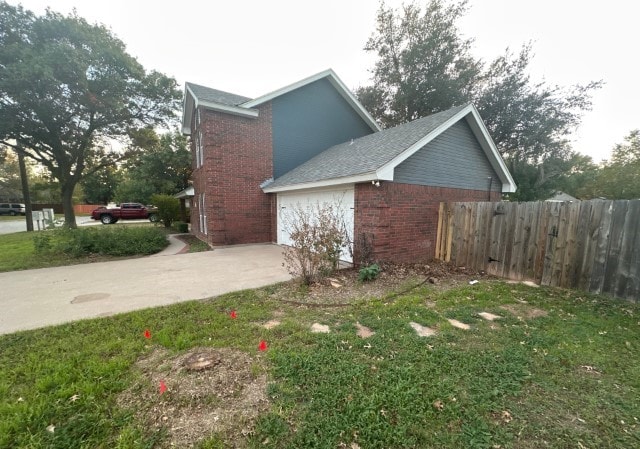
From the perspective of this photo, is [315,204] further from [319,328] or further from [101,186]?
[101,186]

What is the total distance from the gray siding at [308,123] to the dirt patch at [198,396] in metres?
9.71

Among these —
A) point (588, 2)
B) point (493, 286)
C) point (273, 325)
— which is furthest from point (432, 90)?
point (273, 325)

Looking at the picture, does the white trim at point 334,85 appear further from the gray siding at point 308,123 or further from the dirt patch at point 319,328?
the dirt patch at point 319,328

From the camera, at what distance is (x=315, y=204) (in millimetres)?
8891

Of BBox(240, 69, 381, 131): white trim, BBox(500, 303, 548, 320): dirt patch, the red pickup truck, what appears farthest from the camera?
the red pickup truck

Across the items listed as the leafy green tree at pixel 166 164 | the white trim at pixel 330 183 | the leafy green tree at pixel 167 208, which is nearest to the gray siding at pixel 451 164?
the white trim at pixel 330 183

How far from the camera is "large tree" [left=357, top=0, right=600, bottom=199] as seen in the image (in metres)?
15.7

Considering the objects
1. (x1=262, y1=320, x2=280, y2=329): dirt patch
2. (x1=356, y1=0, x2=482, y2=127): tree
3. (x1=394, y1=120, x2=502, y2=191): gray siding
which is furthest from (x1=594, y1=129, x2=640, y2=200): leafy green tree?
(x1=262, y1=320, x2=280, y2=329): dirt patch

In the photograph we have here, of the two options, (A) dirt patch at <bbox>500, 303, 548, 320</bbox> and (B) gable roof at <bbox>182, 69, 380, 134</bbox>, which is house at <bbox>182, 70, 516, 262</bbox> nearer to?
(B) gable roof at <bbox>182, 69, 380, 134</bbox>

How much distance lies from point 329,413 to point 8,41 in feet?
68.8

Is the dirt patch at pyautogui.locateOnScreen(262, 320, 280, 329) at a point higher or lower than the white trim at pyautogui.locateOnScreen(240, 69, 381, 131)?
lower

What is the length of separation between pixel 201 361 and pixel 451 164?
8538 millimetres

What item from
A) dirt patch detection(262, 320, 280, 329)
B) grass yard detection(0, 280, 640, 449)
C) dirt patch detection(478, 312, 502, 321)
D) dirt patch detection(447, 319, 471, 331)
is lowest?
dirt patch detection(478, 312, 502, 321)

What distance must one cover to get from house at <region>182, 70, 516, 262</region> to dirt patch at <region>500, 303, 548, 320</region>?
2.94 m
